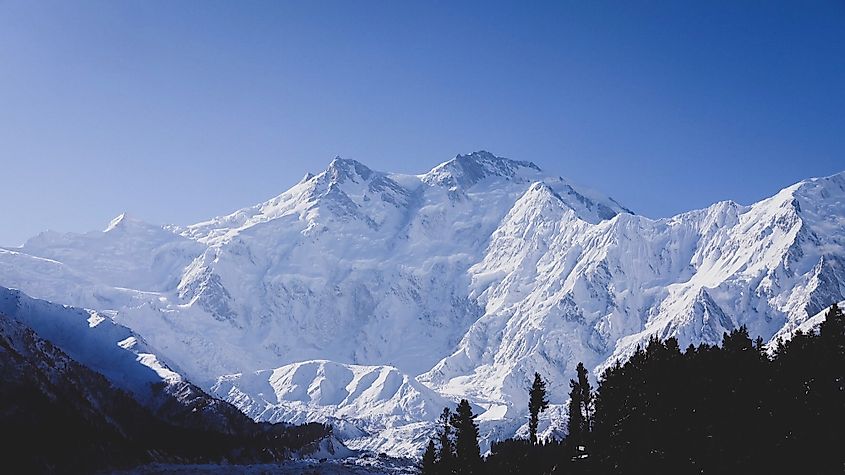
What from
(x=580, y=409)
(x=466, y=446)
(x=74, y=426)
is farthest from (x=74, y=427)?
(x=580, y=409)

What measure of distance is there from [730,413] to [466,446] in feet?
110

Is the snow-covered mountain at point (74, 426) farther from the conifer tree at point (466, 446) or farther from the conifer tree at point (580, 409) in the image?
the conifer tree at point (580, 409)

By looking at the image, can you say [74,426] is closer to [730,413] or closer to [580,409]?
[580,409]

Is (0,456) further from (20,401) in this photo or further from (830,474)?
(830,474)

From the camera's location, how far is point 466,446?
345 feet

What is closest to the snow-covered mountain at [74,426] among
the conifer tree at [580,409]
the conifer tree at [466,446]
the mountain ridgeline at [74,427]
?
the mountain ridgeline at [74,427]

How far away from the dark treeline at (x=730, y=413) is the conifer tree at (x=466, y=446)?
1.02m

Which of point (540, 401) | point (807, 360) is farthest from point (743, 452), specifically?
point (540, 401)

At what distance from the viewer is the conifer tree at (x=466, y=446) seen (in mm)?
103125

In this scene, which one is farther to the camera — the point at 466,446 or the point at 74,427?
the point at 74,427

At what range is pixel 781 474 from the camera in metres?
78.6

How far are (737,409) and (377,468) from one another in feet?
274

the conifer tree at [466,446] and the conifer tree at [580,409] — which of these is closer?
the conifer tree at [466,446]

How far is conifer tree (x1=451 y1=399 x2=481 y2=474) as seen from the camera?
338 ft
